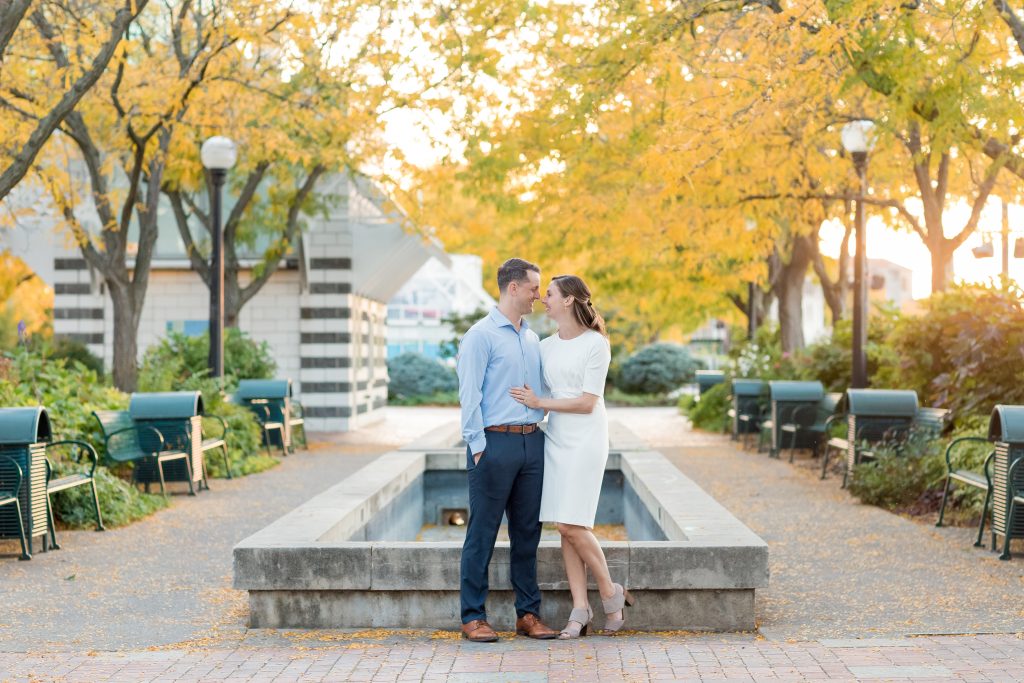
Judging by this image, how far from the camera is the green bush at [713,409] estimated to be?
91.1 ft

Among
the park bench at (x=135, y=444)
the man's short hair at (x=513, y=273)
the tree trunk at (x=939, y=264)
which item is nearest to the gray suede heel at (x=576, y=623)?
the man's short hair at (x=513, y=273)

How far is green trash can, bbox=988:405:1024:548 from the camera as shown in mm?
10227

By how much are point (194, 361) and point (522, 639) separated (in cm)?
1549

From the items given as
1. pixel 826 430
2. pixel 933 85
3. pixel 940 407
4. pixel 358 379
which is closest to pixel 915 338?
pixel 940 407

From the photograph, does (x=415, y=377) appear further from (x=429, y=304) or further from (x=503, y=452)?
(x=503, y=452)

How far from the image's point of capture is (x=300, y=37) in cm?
2023

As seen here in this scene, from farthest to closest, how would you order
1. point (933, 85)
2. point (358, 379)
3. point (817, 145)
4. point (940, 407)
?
point (358, 379)
point (817, 145)
point (940, 407)
point (933, 85)

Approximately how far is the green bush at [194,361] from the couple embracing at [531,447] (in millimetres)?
11539

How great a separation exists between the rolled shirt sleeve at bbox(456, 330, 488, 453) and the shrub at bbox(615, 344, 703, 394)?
39185mm

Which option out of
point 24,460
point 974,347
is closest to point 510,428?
point 24,460

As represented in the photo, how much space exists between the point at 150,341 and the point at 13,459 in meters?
18.5

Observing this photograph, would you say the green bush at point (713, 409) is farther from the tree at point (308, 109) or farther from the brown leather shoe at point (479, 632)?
the brown leather shoe at point (479, 632)

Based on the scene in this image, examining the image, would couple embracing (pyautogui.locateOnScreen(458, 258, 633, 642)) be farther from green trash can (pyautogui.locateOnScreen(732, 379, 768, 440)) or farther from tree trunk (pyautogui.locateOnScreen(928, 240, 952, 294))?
green trash can (pyautogui.locateOnScreen(732, 379, 768, 440))

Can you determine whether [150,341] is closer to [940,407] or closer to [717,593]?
[940,407]
